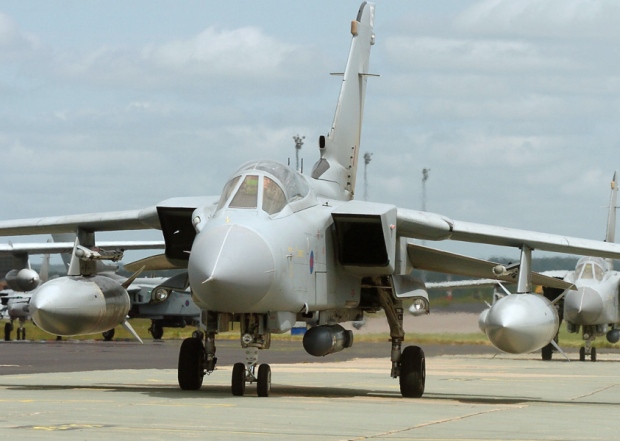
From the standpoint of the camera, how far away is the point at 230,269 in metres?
13.1

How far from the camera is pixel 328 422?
→ 11273mm

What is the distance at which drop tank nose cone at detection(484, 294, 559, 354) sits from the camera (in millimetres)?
14547

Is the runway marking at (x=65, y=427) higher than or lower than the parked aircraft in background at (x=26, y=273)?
lower

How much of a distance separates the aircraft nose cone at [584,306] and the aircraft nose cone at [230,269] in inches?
829

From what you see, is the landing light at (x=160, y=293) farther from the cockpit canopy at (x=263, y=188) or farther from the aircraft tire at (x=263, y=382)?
the cockpit canopy at (x=263, y=188)

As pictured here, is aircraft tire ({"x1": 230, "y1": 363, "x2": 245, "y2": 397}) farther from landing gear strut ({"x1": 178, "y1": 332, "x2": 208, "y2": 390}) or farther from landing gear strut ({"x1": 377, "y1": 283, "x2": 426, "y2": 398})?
landing gear strut ({"x1": 377, "y1": 283, "x2": 426, "y2": 398})

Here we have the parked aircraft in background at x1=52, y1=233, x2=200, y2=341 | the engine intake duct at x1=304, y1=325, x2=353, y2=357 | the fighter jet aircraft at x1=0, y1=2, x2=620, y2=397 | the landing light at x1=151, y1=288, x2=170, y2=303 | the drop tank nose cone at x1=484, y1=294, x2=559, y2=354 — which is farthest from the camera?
the parked aircraft in background at x1=52, y1=233, x2=200, y2=341

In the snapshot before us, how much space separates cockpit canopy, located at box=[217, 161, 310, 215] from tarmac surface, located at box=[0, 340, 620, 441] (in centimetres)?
231

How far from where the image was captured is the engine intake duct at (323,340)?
49.1ft

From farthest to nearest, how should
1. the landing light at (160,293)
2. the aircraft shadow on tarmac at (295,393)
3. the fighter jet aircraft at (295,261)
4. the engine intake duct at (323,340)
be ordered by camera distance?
1. the landing light at (160,293)
2. the aircraft shadow on tarmac at (295,393)
3. the engine intake duct at (323,340)
4. the fighter jet aircraft at (295,261)

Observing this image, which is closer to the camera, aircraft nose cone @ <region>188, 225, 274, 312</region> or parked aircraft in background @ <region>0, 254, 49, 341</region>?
aircraft nose cone @ <region>188, 225, 274, 312</region>

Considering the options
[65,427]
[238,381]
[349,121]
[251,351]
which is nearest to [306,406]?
[251,351]

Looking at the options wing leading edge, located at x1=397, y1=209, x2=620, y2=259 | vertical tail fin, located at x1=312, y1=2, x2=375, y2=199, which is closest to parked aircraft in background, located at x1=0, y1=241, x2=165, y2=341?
vertical tail fin, located at x1=312, y1=2, x2=375, y2=199

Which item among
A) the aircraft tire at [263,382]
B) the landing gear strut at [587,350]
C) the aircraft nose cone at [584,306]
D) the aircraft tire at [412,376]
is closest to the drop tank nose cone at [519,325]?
the aircraft tire at [412,376]
